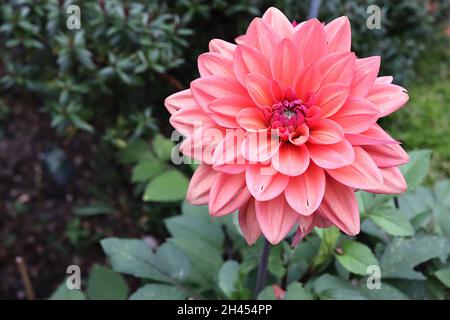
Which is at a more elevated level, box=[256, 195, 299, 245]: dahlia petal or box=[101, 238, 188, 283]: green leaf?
box=[256, 195, 299, 245]: dahlia petal

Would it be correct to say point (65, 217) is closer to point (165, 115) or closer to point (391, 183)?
point (165, 115)

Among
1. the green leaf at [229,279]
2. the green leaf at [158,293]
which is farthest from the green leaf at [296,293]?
the green leaf at [158,293]

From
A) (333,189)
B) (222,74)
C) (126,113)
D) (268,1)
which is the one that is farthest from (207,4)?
(333,189)

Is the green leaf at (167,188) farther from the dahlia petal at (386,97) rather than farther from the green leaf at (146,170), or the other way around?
the dahlia petal at (386,97)

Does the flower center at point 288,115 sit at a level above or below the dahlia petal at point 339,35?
below

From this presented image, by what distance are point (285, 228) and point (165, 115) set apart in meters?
1.40

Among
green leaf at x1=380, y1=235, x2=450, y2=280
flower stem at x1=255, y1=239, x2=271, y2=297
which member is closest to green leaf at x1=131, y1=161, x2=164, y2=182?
flower stem at x1=255, y1=239, x2=271, y2=297

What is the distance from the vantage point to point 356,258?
3.45 feet

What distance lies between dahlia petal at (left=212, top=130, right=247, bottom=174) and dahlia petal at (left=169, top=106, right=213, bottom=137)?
0.05m

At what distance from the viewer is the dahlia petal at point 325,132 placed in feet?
2.33

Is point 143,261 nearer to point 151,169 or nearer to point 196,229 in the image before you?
point 196,229

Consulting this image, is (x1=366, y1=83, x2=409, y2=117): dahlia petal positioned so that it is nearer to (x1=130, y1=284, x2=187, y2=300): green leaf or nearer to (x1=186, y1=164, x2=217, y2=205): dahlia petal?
(x1=186, y1=164, x2=217, y2=205): dahlia petal

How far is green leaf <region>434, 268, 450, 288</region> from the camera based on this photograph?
108 centimetres

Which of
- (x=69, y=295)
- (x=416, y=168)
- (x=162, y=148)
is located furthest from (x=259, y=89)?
(x=162, y=148)
